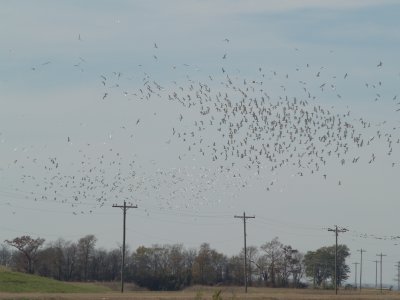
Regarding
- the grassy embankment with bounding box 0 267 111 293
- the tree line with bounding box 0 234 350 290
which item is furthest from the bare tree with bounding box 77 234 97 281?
the grassy embankment with bounding box 0 267 111 293

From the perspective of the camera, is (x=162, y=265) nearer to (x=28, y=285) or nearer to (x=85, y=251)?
(x=85, y=251)

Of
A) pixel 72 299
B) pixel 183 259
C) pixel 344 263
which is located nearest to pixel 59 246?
pixel 183 259

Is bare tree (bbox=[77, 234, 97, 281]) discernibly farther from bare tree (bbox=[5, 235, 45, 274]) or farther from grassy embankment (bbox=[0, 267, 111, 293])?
grassy embankment (bbox=[0, 267, 111, 293])

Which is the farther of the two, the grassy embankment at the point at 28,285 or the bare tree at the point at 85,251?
the bare tree at the point at 85,251

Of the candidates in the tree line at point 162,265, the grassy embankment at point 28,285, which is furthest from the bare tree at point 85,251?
the grassy embankment at point 28,285

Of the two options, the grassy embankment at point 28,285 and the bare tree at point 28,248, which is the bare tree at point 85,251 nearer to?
the bare tree at point 28,248

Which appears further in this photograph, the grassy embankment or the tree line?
the tree line

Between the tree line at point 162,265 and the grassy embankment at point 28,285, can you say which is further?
the tree line at point 162,265

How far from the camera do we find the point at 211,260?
182 m

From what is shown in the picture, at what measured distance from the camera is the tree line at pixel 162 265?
552 feet

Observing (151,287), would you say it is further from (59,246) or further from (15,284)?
(15,284)

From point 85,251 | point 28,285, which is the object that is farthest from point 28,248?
point 28,285

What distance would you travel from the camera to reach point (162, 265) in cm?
17925

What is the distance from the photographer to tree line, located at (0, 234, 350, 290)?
168m
